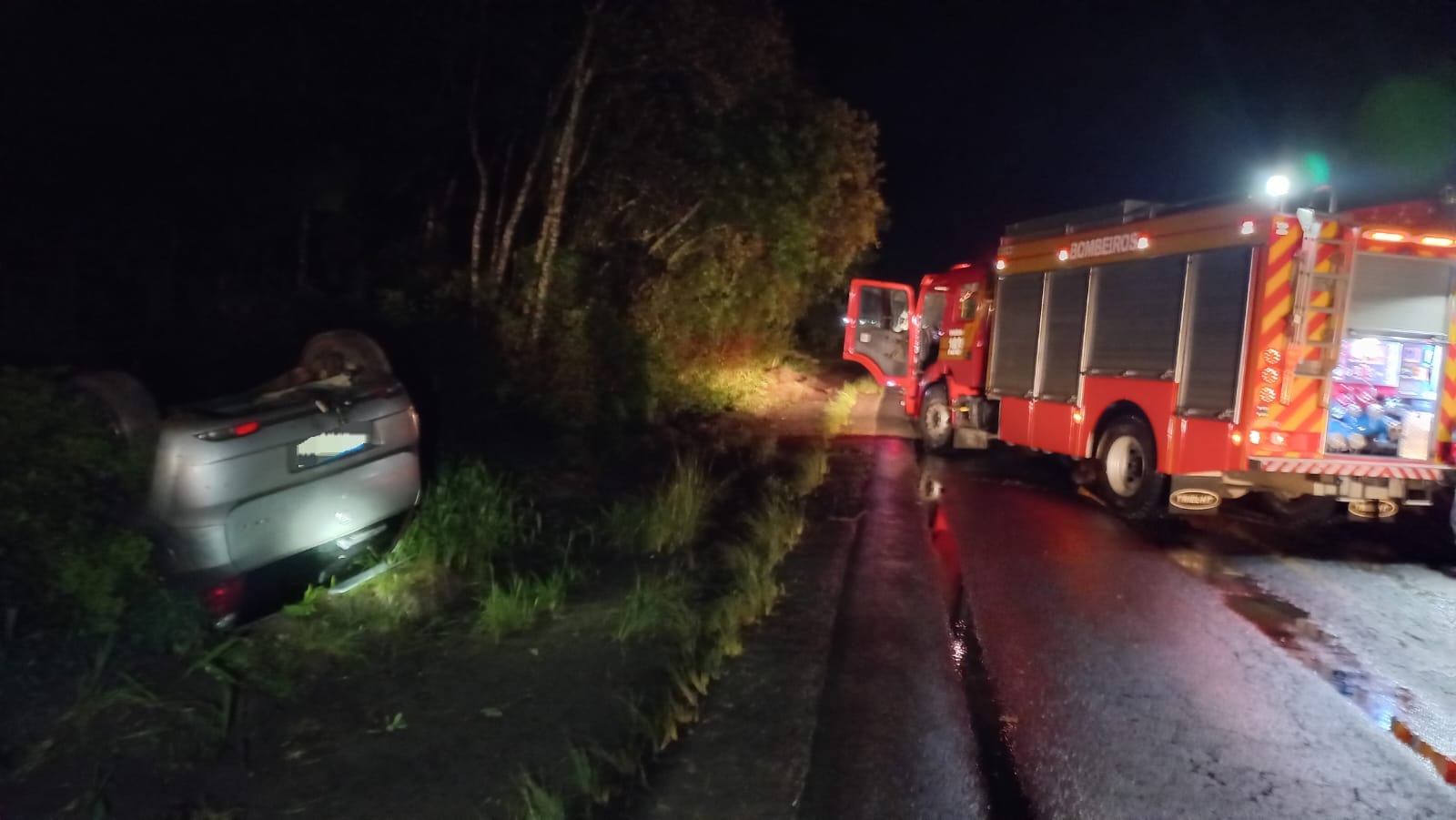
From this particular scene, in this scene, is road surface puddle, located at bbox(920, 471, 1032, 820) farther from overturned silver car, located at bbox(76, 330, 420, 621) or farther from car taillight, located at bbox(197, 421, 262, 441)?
car taillight, located at bbox(197, 421, 262, 441)

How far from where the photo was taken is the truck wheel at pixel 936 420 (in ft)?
51.9

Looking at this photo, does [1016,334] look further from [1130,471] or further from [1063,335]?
[1130,471]

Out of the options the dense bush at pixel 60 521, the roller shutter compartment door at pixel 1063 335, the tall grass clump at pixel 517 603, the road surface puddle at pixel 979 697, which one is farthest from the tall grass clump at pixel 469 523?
the roller shutter compartment door at pixel 1063 335

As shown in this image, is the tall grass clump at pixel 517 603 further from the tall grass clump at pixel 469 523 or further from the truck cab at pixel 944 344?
the truck cab at pixel 944 344

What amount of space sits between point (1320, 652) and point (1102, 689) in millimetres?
1771

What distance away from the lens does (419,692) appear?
5.33 metres

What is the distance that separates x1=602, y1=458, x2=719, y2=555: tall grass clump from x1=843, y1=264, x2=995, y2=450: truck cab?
6.07 metres

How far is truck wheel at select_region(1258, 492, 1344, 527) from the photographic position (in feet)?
35.2

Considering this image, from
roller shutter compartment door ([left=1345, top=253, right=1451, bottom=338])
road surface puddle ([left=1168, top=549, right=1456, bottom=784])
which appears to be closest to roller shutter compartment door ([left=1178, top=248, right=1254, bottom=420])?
roller shutter compartment door ([left=1345, top=253, right=1451, bottom=338])

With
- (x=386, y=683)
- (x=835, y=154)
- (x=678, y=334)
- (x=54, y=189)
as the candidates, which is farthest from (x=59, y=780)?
(x=835, y=154)

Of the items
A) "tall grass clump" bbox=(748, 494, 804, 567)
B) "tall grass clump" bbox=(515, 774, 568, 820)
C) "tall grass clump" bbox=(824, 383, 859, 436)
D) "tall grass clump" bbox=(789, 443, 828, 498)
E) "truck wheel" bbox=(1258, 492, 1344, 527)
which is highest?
"tall grass clump" bbox=(824, 383, 859, 436)

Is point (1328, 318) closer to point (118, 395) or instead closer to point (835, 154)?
point (118, 395)

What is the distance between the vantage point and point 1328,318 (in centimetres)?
951

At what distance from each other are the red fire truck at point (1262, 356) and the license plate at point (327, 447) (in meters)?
7.41
